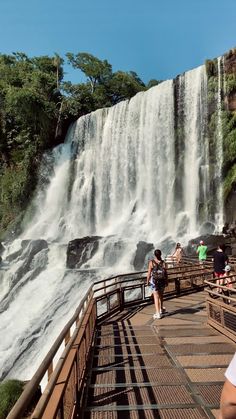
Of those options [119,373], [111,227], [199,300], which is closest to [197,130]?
[111,227]

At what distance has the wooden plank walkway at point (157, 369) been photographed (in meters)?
4.95

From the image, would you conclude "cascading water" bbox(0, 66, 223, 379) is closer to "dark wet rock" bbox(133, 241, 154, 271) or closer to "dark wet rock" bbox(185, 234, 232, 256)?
"dark wet rock" bbox(133, 241, 154, 271)

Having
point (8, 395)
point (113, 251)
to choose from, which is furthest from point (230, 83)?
point (8, 395)

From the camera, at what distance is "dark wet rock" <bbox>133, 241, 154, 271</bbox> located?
2477 cm

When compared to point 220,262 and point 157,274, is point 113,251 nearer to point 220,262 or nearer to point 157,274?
point 220,262

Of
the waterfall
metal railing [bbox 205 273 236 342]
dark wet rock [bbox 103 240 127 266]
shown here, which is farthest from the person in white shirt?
the waterfall

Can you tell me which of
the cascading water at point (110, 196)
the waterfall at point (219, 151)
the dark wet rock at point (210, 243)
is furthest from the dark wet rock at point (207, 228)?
the dark wet rock at point (210, 243)

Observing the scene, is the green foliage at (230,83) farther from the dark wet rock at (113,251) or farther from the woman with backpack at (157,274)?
the woman with backpack at (157,274)

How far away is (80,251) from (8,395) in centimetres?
1703

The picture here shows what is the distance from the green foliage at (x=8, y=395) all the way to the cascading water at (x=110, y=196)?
710cm

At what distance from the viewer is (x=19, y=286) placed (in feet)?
84.9

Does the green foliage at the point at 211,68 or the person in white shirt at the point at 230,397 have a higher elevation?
the green foliage at the point at 211,68

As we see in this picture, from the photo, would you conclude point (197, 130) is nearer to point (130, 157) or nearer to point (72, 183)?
point (130, 157)

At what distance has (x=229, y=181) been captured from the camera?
28.6 m
